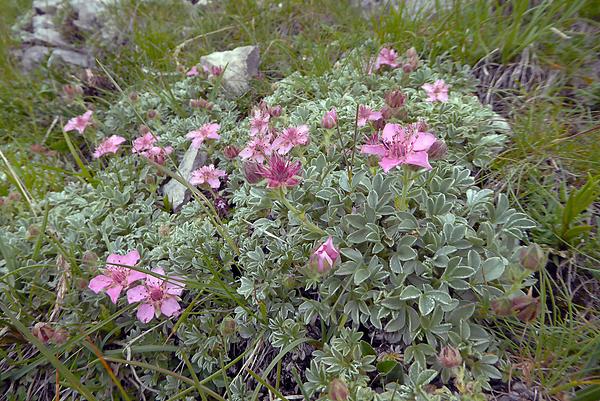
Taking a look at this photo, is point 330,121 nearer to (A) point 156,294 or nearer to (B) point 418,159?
(B) point 418,159

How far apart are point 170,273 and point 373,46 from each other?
208 cm

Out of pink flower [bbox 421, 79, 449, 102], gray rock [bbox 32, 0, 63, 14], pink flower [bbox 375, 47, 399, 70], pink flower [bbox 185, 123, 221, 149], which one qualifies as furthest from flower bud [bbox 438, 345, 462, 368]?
gray rock [bbox 32, 0, 63, 14]

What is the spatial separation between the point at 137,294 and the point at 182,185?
0.78 metres

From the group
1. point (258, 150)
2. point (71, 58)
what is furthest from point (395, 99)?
point (71, 58)

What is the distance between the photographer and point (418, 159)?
1546mm

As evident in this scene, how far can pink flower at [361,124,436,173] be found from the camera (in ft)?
5.10

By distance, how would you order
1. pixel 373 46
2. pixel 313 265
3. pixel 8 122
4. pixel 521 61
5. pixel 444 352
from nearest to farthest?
pixel 444 352
pixel 313 265
pixel 521 61
pixel 373 46
pixel 8 122

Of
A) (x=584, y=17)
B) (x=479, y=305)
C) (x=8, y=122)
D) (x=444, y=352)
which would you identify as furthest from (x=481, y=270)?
(x=8, y=122)

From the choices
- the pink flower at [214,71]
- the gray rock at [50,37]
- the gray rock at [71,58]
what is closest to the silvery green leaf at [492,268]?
the pink flower at [214,71]

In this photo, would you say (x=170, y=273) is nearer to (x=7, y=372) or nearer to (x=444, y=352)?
(x=7, y=372)

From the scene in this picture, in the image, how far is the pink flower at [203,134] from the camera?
254 cm

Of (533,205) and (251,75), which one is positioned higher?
(251,75)

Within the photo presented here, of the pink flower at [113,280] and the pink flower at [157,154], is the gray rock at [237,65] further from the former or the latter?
the pink flower at [113,280]

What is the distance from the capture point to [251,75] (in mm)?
3207
